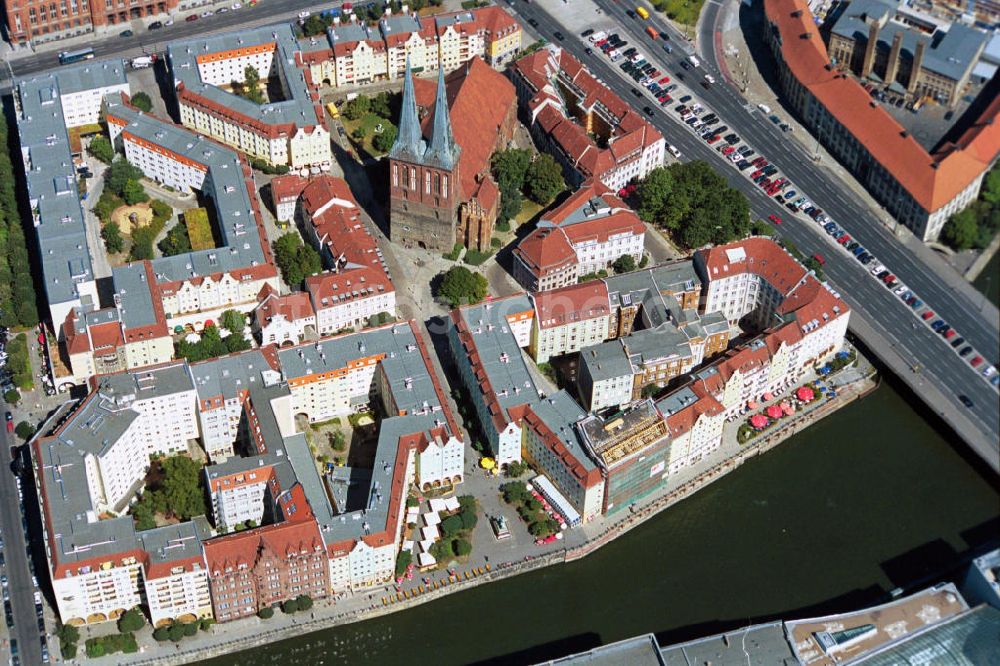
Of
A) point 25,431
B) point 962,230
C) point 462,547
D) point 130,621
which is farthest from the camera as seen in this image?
point 25,431

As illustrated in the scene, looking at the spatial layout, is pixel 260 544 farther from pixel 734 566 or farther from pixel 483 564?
pixel 734 566

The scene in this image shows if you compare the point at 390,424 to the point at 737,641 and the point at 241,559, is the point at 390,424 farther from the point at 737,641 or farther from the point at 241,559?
the point at 737,641

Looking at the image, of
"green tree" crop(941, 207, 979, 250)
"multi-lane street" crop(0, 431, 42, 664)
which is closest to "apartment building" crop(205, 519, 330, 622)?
"multi-lane street" crop(0, 431, 42, 664)

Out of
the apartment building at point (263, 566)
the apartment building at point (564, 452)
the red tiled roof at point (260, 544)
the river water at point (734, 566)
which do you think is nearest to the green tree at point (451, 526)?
the river water at point (734, 566)

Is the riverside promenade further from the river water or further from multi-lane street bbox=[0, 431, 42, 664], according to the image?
multi-lane street bbox=[0, 431, 42, 664]

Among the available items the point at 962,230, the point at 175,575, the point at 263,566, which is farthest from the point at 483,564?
the point at 962,230

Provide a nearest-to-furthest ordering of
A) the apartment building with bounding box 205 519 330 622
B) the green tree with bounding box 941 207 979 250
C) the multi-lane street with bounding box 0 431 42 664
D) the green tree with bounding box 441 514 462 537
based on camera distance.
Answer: the green tree with bounding box 941 207 979 250, the apartment building with bounding box 205 519 330 622, the multi-lane street with bounding box 0 431 42 664, the green tree with bounding box 441 514 462 537

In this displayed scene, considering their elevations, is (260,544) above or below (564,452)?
above

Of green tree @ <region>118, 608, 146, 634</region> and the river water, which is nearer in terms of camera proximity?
green tree @ <region>118, 608, 146, 634</region>
